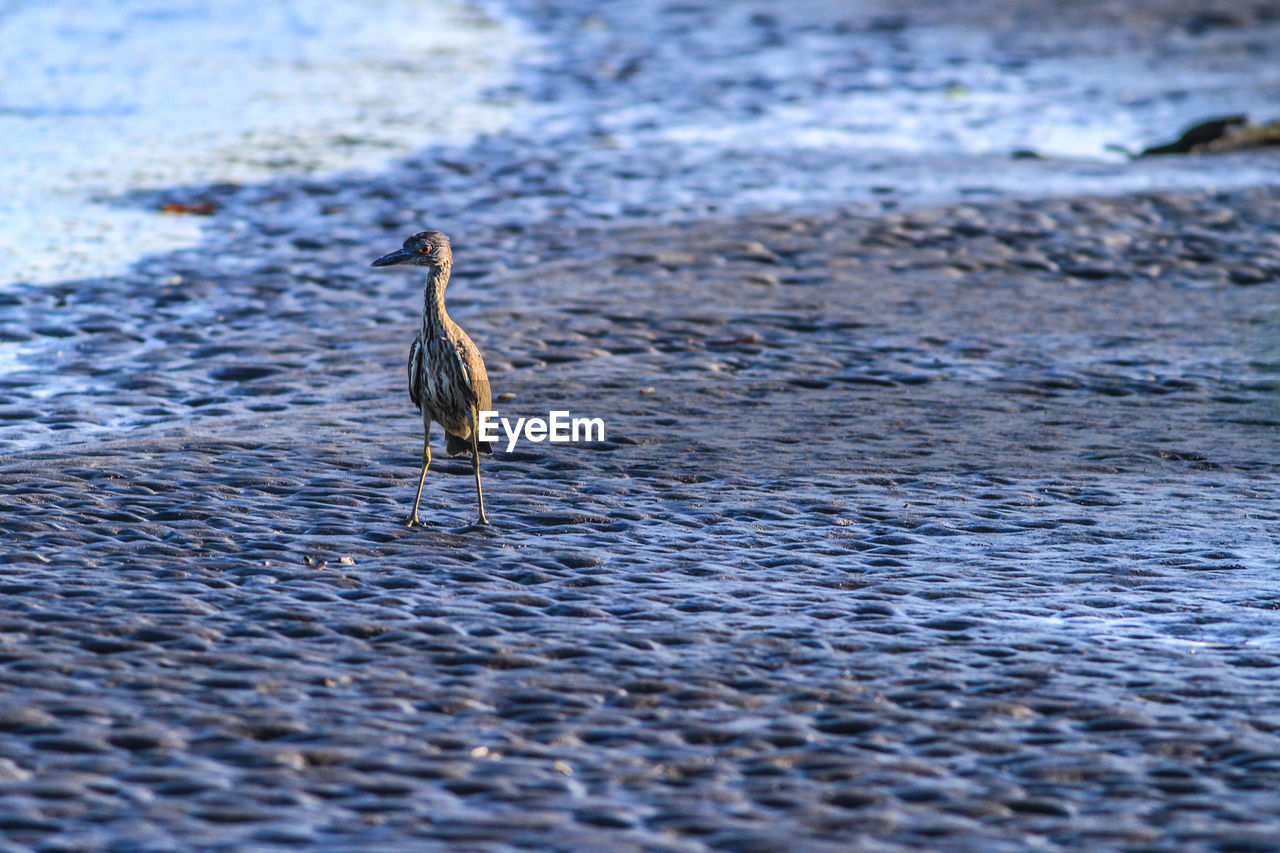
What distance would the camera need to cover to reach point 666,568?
22.0ft

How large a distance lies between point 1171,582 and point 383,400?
14.3 ft

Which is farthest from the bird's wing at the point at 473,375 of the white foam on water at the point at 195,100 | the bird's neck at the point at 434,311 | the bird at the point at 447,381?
the white foam on water at the point at 195,100

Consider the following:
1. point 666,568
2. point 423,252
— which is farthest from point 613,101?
point 666,568

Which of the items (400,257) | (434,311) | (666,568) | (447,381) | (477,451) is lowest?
(666,568)

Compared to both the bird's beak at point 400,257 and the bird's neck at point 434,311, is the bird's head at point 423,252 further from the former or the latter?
the bird's neck at point 434,311

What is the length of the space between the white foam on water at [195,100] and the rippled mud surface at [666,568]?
147cm

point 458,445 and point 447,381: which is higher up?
point 447,381

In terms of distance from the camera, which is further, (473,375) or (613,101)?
(613,101)

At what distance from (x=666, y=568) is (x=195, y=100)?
12.1 m

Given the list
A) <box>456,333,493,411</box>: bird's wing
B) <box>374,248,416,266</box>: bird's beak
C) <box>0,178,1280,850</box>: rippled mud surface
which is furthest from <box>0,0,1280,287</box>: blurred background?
<box>456,333,493,411</box>: bird's wing

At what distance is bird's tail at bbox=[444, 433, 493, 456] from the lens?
7.36 metres

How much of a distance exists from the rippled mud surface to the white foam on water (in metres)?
1.47

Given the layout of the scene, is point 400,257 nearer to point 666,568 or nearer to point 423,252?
point 423,252

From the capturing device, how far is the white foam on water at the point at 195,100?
12.6 metres
